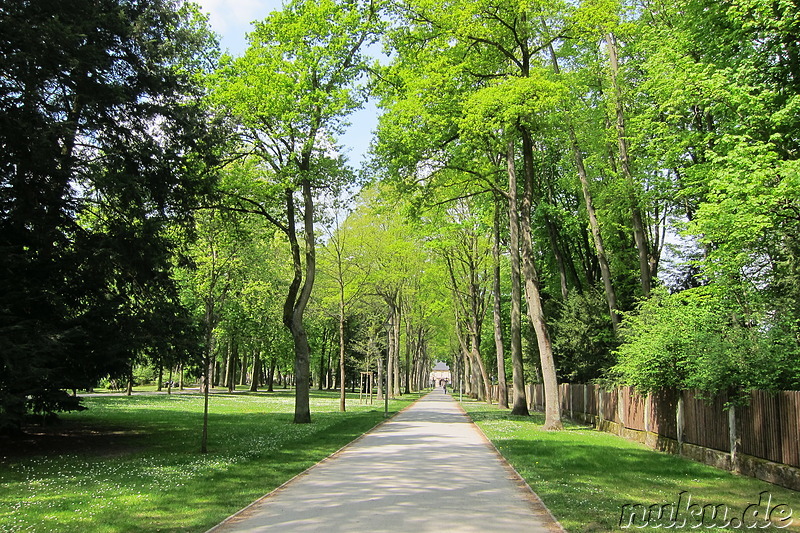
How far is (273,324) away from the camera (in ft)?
165

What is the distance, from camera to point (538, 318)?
68.4 feet

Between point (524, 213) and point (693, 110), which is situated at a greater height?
point (693, 110)

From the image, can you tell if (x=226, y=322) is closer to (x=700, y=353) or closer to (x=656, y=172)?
(x=656, y=172)

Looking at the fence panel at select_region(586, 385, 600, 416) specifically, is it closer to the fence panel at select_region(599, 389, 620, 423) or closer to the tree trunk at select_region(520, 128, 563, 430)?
the fence panel at select_region(599, 389, 620, 423)

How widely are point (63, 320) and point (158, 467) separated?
5092mm

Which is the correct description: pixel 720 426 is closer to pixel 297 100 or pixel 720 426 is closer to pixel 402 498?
pixel 402 498

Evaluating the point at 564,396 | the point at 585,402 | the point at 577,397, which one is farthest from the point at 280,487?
the point at 564,396

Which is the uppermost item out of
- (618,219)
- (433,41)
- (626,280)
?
(433,41)

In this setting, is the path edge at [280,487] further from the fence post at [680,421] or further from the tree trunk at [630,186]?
the tree trunk at [630,186]

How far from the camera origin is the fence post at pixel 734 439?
12.4 m

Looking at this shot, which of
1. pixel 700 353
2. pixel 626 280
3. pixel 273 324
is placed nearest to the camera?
pixel 700 353

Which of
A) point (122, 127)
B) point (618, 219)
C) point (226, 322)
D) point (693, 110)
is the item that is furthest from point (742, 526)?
point (226, 322)

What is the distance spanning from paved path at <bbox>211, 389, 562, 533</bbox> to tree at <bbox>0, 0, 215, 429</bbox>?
20.9 ft

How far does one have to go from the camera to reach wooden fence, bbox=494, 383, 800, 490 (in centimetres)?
1082
